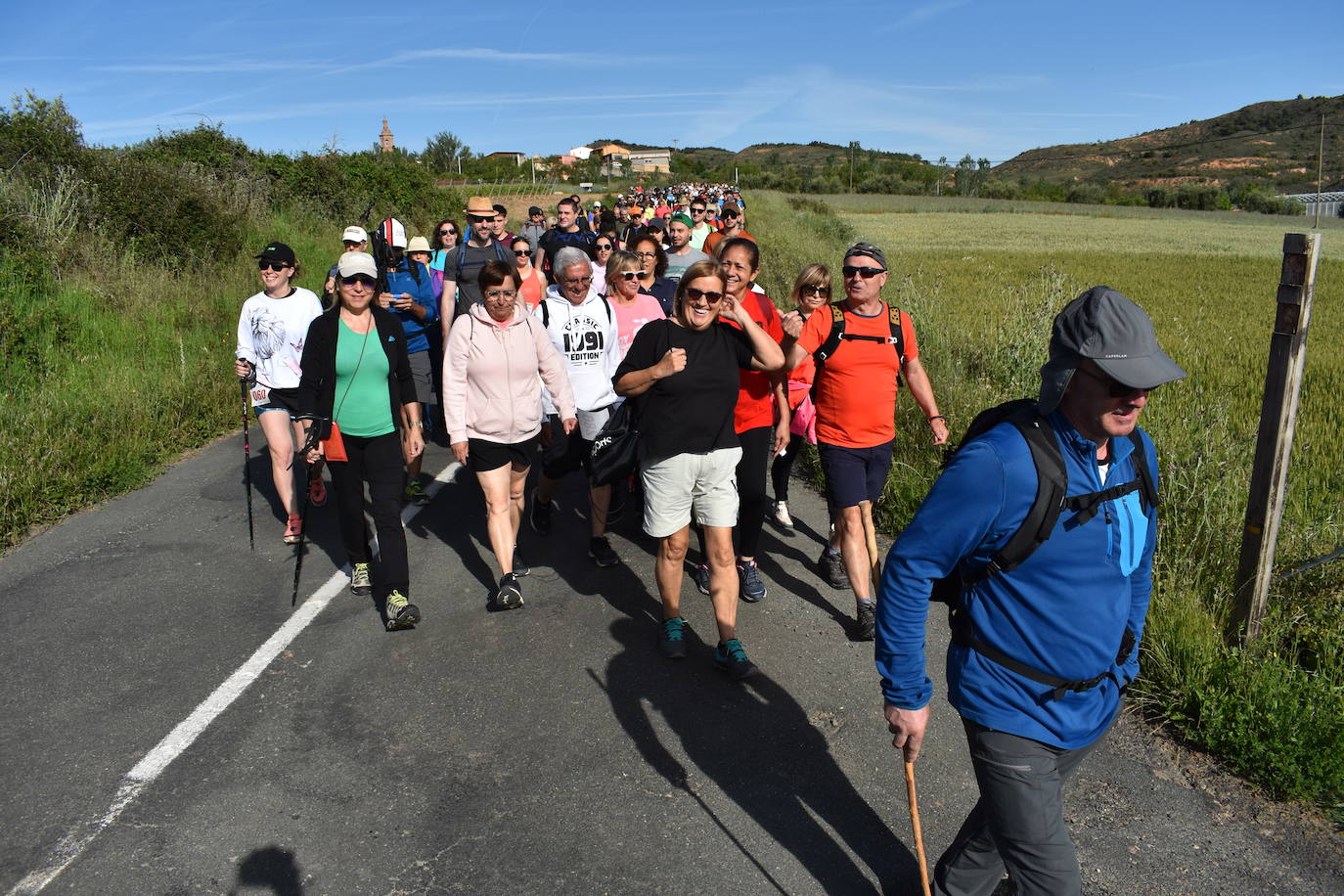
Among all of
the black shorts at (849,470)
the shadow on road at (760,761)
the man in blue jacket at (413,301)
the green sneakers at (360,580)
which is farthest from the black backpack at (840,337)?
the man in blue jacket at (413,301)

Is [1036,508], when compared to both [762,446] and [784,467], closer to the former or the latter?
[762,446]

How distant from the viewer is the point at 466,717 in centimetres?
421

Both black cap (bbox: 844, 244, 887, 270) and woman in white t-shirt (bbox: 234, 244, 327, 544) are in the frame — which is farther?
woman in white t-shirt (bbox: 234, 244, 327, 544)

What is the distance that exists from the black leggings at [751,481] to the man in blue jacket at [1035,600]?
2.80 meters

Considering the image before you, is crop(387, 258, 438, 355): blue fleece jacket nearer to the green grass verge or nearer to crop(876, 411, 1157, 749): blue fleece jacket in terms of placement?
the green grass verge

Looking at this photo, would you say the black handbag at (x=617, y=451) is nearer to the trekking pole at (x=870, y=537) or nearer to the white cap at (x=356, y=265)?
the trekking pole at (x=870, y=537)

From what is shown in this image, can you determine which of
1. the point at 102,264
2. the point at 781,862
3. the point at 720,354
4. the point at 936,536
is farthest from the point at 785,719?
the point at 102,264

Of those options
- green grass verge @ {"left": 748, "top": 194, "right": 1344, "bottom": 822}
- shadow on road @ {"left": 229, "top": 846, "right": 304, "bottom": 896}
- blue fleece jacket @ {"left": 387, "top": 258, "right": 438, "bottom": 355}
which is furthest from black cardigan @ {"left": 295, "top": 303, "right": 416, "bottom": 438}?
green grass verge @ {"left": 748, "top": 194, "right": 1344, "bottom": 822}

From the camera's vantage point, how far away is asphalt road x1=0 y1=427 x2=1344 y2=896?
10.6 feet

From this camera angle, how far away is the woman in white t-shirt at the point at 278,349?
20.9 feet

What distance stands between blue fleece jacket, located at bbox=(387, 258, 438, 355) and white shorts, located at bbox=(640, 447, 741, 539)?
13.7ft

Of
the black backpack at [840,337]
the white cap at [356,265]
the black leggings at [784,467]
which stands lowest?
A: the black leggings at [784,467]

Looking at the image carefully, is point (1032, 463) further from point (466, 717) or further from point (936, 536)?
point (466, 717)

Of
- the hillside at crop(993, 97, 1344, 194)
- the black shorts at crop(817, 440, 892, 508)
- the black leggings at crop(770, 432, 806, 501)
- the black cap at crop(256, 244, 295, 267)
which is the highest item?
the hillside at crop(993, 97, 1344, 194)
